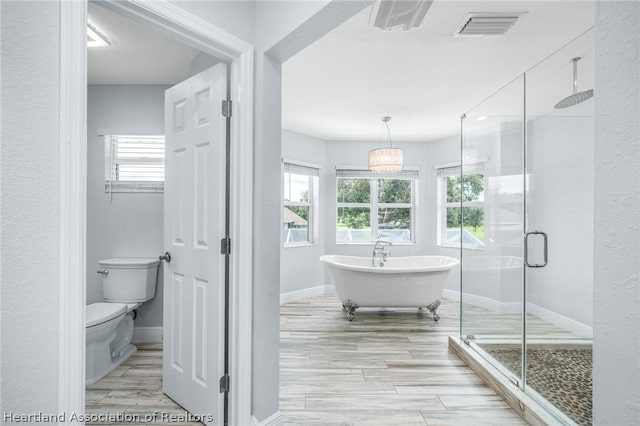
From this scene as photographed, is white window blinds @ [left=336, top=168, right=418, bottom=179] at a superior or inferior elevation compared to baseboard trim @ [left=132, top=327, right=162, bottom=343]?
superior

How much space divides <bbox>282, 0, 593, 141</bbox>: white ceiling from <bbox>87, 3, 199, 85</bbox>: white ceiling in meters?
0.87

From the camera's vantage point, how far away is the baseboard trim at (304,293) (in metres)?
4.70

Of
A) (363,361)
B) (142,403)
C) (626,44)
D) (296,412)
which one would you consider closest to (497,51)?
(626,44)

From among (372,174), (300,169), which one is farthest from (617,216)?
(372,174)

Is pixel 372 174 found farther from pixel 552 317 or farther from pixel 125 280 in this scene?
pixel 125 280

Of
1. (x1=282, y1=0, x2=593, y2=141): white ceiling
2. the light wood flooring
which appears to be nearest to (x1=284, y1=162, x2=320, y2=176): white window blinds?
(x1=282, y1=0, x2=593, y2=141): white ceiling

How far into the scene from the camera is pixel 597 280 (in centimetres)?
73

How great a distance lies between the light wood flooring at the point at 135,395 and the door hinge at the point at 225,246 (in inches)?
39.3

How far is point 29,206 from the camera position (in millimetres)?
1062

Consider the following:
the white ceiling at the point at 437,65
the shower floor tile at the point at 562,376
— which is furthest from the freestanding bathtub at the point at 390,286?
the white ceiling at the point at 437,65

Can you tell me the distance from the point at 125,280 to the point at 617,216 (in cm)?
319

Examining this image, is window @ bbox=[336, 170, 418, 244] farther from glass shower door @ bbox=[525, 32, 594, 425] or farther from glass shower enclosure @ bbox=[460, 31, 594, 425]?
glass shower door @ bbox=[525, 32, 594, 425]

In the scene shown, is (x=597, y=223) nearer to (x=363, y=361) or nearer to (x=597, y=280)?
(x=597, y=280)

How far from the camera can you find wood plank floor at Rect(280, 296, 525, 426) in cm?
202
